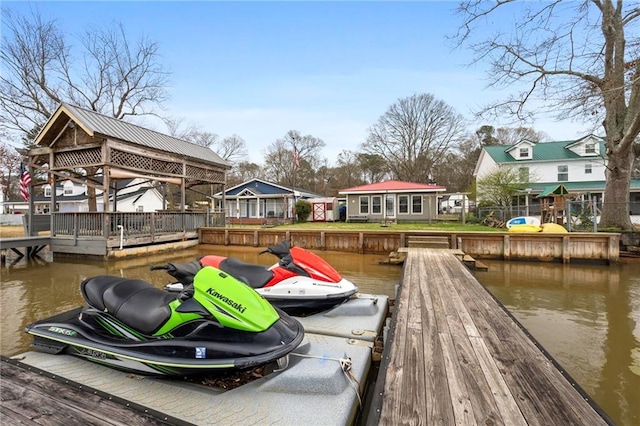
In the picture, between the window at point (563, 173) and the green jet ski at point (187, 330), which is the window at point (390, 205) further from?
the green jet ski at point (187, 330)

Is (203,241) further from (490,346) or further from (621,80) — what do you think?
(621,80)

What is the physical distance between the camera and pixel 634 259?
9586 millimetres

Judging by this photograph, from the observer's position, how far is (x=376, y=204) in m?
21.0

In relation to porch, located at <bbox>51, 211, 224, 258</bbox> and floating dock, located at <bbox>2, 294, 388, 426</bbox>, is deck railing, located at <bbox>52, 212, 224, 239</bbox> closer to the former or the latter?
porch, located at <bbox>51, 211, 224, 258</bbox>

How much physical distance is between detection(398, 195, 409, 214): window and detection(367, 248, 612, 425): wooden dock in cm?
1701

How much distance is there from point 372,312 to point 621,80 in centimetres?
1333

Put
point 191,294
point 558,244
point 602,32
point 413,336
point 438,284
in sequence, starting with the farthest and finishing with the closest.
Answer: point 602,32 → point 558,244 → point 438,284 → point 413,336 → point 191,294

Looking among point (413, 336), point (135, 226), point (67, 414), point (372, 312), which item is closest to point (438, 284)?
point (372, 312)

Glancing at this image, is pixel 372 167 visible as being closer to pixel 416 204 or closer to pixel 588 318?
pixel 416 204

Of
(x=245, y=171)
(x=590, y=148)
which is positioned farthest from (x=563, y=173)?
(x=245, y=171)

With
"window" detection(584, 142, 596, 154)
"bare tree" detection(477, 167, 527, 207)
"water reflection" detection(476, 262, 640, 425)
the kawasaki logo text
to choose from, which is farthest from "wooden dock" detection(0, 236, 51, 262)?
"window" detection(584, 142, 596, 154)

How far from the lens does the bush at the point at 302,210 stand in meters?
22.9

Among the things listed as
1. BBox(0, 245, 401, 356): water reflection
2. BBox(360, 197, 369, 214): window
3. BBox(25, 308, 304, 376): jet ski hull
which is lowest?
BBox(0, 245, 401, 356): water reflection

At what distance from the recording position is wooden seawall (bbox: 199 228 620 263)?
9.29 metres
